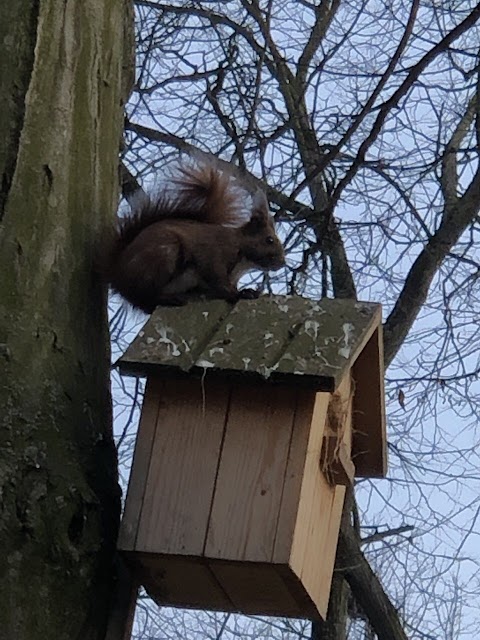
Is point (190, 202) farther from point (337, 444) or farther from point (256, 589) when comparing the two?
point (256, 589)

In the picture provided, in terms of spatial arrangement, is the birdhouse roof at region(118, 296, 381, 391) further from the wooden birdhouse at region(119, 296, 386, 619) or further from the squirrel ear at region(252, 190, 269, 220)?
the squirrel ear at region(252, 190, 269, 220)

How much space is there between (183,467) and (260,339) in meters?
0.24

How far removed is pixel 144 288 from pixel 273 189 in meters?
1.98

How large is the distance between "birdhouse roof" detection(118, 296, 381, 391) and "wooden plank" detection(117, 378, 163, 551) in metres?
0.06

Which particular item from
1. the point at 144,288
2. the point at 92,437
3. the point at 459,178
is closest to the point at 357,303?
the point at 144,288

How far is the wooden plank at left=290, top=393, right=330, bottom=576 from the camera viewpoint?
6.11 feet

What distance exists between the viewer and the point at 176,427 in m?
1.93

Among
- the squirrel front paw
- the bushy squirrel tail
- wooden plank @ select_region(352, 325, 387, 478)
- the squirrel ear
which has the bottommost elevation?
wooden plank @ select_region(352, 325, 387, 478)

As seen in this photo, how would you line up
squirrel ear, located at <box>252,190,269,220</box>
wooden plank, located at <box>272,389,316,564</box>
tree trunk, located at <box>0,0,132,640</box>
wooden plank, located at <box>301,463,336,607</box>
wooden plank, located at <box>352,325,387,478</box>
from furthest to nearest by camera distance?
squirrel ear, located at <box>252,190,269,220</box>, wooden plank, located at <box>352,325,387,478</box>, wooden plank, located at <box>301,463,336,607</box>, wooden plank, located at <box>272,389,316,564</box>, tree trunk, located at <box>0,0,132,640</box>

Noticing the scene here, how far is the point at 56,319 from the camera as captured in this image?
1.88 metres

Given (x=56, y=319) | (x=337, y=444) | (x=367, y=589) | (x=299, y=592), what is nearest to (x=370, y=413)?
(x=337, y=444)

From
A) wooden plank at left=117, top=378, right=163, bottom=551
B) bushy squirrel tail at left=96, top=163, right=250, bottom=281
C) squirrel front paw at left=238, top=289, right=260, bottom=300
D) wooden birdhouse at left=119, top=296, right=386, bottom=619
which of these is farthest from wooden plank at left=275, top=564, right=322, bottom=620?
bushy squirrel tail at left=96, top=163, right=250, bottom=281

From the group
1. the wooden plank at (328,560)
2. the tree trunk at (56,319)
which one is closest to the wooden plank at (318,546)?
the wooden plank at (328,560)

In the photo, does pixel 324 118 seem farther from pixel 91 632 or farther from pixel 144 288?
pixel 91 632
